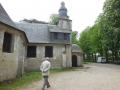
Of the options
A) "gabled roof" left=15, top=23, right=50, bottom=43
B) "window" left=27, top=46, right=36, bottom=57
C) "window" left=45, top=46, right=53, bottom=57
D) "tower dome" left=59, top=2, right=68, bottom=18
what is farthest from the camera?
"tower dome" left=59, top=2, right=68, bottom=18

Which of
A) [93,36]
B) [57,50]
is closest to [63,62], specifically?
[57,50]

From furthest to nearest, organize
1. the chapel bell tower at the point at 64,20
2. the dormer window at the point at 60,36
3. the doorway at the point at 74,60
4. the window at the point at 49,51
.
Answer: the doorway at the point at 74,60 < the chapel bell tower at the point at 64,20 < the dormer window at the point at 60,36 < the window at the point at 49,51

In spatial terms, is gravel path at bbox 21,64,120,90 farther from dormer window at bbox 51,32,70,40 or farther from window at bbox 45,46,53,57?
dormer window at bbox 51,32,70,40

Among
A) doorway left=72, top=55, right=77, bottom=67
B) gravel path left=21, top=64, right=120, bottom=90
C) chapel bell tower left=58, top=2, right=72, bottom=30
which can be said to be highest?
chapel bell tower left=58, top=2, right=72, bottom=30

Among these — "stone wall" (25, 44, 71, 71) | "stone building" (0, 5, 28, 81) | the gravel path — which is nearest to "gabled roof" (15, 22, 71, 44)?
"stone wall" (25, 44, 71, 71)

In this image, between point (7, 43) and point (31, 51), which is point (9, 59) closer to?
point (7, 43)

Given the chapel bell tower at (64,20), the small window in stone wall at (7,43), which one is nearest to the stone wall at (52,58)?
the chapel bell tower at (64,20)

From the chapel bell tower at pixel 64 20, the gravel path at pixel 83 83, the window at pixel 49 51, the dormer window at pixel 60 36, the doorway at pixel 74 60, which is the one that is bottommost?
the gravel path at pixel 83 83

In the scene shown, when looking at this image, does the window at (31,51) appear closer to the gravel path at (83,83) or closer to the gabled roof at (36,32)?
the gabled roof at (36,32)

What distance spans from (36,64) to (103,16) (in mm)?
15364

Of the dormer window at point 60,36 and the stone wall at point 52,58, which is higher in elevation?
the dormer window at point 60,36

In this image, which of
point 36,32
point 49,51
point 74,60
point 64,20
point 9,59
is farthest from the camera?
point 74,60

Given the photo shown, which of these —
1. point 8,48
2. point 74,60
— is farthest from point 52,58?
point 8,48

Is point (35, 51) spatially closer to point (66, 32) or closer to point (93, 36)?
point (66, 32)
